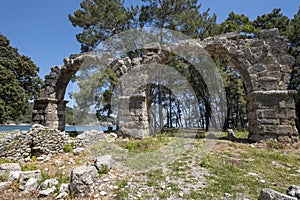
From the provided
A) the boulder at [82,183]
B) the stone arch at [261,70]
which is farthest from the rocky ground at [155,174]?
the stone arch at [261,70]

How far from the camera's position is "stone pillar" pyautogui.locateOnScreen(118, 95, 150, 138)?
7.28 metres

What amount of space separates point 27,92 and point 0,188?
1659cm

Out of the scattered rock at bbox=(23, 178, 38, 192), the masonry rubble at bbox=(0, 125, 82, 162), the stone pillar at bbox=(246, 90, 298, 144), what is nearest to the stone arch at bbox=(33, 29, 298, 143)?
the stone pillar at bbox=(246, 90, 298, 144)

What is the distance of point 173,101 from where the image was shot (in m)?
21.3

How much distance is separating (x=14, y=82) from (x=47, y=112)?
8429mm

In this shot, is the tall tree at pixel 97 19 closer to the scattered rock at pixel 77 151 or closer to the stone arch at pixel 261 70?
the stone arch at pixel 261 70

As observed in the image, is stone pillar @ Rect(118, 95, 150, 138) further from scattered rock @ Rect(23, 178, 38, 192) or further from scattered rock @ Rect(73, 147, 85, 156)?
scattered rock @ Rect(23, 178, 38, 192)

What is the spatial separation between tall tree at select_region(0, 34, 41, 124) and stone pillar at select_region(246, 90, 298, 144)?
16638 mm

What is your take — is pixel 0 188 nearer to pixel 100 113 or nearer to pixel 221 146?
pixel 221 146

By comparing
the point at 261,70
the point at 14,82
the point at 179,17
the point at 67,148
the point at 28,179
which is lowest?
the point at 28,179

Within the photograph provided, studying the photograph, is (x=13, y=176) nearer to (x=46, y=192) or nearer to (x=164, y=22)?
(x=46, y=192)

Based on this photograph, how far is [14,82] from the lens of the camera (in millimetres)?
14664

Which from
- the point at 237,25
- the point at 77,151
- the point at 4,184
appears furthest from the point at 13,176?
the point at 237,25

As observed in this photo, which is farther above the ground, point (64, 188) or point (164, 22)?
point (164, 22)
